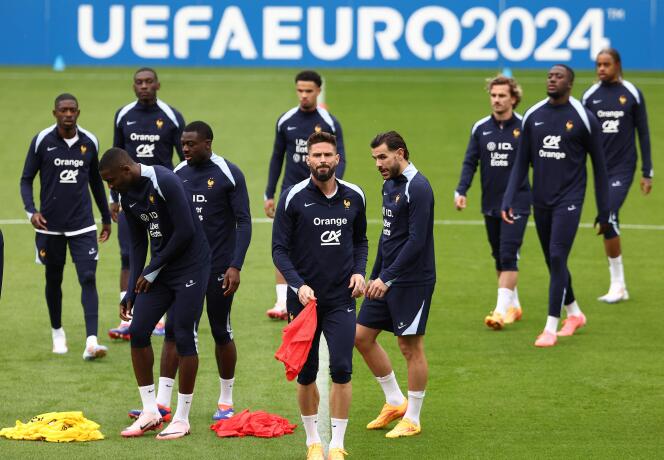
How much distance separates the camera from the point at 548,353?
12906mm

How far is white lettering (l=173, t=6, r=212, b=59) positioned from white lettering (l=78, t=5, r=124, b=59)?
55.9 inches

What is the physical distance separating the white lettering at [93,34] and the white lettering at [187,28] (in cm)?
142

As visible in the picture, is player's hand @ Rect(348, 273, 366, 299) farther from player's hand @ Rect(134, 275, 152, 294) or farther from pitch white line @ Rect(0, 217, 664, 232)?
pitch white line @ Rect(0, 217, 664, 232)

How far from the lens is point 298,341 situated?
9289 mm

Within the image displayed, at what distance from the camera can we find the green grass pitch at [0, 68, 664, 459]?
1013 cm

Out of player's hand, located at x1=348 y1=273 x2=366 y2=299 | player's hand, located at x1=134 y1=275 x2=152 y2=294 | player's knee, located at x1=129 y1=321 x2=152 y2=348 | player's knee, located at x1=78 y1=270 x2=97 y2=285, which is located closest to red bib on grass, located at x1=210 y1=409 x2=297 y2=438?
player's knee, located at x1=129 y1=321 x2=152 y2=348

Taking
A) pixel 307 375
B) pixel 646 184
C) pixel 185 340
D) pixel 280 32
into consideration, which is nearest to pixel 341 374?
pixel 307 375

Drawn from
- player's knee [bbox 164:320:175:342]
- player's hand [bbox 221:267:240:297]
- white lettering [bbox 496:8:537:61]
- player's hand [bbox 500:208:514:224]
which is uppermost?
white lettering [bbox 496:8:537:61]

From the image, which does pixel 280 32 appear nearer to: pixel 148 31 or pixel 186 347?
pixel 148 31

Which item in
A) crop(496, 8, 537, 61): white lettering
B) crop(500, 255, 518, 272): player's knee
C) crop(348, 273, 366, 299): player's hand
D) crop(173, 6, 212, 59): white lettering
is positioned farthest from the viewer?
crop(173, 6, 212, 59): white lettering

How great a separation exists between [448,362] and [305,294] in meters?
3.59

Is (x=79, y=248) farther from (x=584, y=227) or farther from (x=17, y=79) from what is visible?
(x=17, y=79)

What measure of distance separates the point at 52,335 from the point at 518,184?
4940 millimetres

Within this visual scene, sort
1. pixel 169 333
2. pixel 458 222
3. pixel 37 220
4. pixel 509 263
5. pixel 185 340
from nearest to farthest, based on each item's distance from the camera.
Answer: pixel 185 340
pixel 169 333
pixel 37 220
pixel 509 263
pixel 458 222
